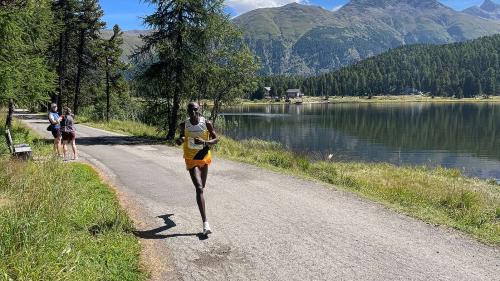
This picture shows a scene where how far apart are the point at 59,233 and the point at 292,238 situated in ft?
13.2

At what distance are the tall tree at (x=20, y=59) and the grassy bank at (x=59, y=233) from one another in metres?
7.27

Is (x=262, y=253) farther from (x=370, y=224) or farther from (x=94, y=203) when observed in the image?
(x=94, y=203)

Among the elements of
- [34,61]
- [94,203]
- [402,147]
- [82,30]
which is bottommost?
[402,147]

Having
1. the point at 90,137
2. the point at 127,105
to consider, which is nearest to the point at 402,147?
the point at 90,137

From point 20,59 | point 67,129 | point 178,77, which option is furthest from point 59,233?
point 178,77

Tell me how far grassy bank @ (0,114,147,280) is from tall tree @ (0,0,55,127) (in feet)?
23.8

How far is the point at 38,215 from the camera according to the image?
23.5 feet

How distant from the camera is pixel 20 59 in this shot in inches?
762

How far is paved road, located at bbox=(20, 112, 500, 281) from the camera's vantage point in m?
7.02

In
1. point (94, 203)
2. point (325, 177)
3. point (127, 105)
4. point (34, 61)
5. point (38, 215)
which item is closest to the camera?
point (38, 215)

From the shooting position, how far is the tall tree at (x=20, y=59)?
16938mm

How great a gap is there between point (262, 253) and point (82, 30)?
1894 inches

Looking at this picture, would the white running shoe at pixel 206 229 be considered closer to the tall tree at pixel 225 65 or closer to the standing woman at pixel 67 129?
the standing woman at pixel 67 129

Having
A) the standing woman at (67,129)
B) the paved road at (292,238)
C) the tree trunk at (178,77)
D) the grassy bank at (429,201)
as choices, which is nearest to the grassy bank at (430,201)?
the grassy bank at (429,201)
